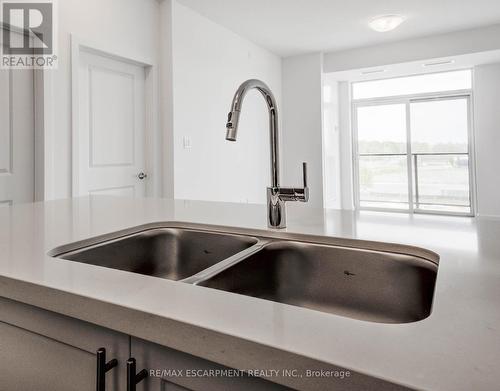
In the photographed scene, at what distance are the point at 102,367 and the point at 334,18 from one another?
4.19m

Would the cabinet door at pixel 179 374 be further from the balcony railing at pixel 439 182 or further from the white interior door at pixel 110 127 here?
the balcony railing at pixel 439 182

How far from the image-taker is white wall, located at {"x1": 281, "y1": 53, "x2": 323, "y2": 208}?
507 cm

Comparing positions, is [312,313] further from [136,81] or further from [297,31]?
[297,31]

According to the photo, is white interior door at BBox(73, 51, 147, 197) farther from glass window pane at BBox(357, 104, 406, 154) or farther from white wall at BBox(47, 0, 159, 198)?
glass window pane at BBox(357, 104, 406, 154)

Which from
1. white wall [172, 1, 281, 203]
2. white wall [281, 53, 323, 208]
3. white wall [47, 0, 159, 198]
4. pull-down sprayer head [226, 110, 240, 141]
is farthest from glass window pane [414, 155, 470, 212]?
pull-down sprayer head [226, 110, 240, 141]

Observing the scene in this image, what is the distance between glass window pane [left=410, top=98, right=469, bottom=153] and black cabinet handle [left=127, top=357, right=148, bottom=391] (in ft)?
19.5


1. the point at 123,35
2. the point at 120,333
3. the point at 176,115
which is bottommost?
the point at 120,333

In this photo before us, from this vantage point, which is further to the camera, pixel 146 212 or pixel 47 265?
pixel 146 212

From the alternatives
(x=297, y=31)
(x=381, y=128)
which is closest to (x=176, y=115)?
(x=297, y=31)

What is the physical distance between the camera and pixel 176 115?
129 inches

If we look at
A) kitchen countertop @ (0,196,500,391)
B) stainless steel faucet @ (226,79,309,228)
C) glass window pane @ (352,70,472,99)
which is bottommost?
kitchen countertop @ (0,196,500,391)

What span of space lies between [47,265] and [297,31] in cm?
430

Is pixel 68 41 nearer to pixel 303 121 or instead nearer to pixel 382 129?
pixel 303 121

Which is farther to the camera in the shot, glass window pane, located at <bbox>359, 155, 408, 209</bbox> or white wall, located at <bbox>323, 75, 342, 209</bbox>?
glass window pane, located at <bbox>359, 155, 408, 209</bbox>
